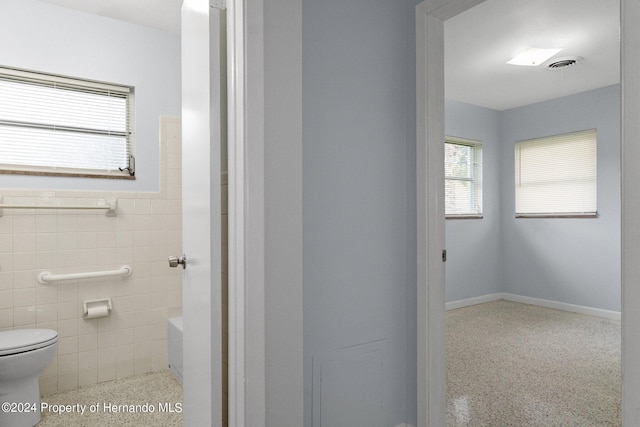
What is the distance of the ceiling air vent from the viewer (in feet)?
11.0

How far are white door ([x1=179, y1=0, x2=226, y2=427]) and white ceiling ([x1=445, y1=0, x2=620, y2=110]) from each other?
2.03 m

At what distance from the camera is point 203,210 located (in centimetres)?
136

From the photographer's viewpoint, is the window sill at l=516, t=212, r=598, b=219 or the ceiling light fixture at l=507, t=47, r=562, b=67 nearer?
the ceiling light fixture at l=507, t=47, r=562, b=67

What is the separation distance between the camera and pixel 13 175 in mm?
2354

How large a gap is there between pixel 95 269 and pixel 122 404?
2.83ft

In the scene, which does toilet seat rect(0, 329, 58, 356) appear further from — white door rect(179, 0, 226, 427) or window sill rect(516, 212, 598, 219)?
window sill rect(516, 212, 598, 219)

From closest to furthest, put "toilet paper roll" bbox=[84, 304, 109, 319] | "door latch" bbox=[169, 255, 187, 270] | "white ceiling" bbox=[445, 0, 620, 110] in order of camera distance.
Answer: "door latch" bbox=[169, 255, 187, 270] → "toilet paper roll" bbox=[84, 304, 109, 319] → "white ceiling" bbox=[445, 0, 620, 110]

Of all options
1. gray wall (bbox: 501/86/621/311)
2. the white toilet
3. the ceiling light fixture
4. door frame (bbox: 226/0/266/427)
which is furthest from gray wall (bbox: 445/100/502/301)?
the white toilet

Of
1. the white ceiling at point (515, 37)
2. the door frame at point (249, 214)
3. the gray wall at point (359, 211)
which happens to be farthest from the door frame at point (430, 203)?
the white ceiling at point (515, 37)

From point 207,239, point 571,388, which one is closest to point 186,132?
point 207,239

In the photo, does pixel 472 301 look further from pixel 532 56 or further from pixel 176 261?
pixel 176 261

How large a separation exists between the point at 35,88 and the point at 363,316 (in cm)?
249

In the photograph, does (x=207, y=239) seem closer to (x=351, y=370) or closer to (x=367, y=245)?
(x=367, y=245)

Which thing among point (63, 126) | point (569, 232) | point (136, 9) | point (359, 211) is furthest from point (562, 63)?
point (63, 126)
